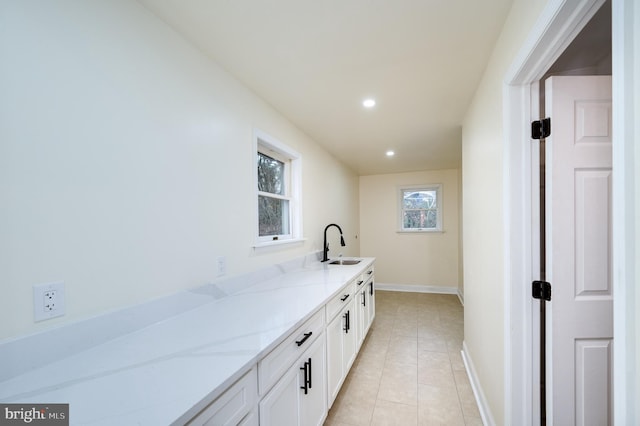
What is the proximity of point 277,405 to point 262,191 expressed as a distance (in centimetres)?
162

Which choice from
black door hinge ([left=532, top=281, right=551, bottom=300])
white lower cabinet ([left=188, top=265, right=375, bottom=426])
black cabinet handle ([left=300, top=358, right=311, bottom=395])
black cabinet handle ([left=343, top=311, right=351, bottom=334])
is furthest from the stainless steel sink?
black door hinge ([left=532, top=281, right=551, bottom=300])

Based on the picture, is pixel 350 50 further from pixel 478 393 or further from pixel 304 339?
pixel 478 393

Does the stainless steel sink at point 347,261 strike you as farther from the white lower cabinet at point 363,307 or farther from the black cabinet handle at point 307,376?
the black cabinet handle at point 307,376

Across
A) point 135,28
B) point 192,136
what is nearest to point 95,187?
point 192,136

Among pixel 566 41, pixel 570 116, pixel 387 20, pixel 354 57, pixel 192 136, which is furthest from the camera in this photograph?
pixel 354 57

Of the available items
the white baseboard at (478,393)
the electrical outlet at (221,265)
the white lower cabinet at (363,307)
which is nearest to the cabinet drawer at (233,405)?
the electrical outlet at (221,265)

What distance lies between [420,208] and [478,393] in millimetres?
3790

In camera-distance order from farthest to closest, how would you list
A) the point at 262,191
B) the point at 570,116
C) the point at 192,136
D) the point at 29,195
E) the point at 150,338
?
the point at 262,191 → the point at 192,136 → the point at 570,116 → the point at 150,338 → the point at 29,195

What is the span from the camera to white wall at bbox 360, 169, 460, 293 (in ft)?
17.0

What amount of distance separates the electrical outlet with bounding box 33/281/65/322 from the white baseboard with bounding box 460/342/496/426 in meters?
2.31

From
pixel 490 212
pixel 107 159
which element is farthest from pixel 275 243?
pixel 490 212

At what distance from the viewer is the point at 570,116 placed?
49.5 inches

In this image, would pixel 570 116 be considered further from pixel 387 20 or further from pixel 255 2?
pixel 255 2

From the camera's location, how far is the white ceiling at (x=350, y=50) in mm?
1334
